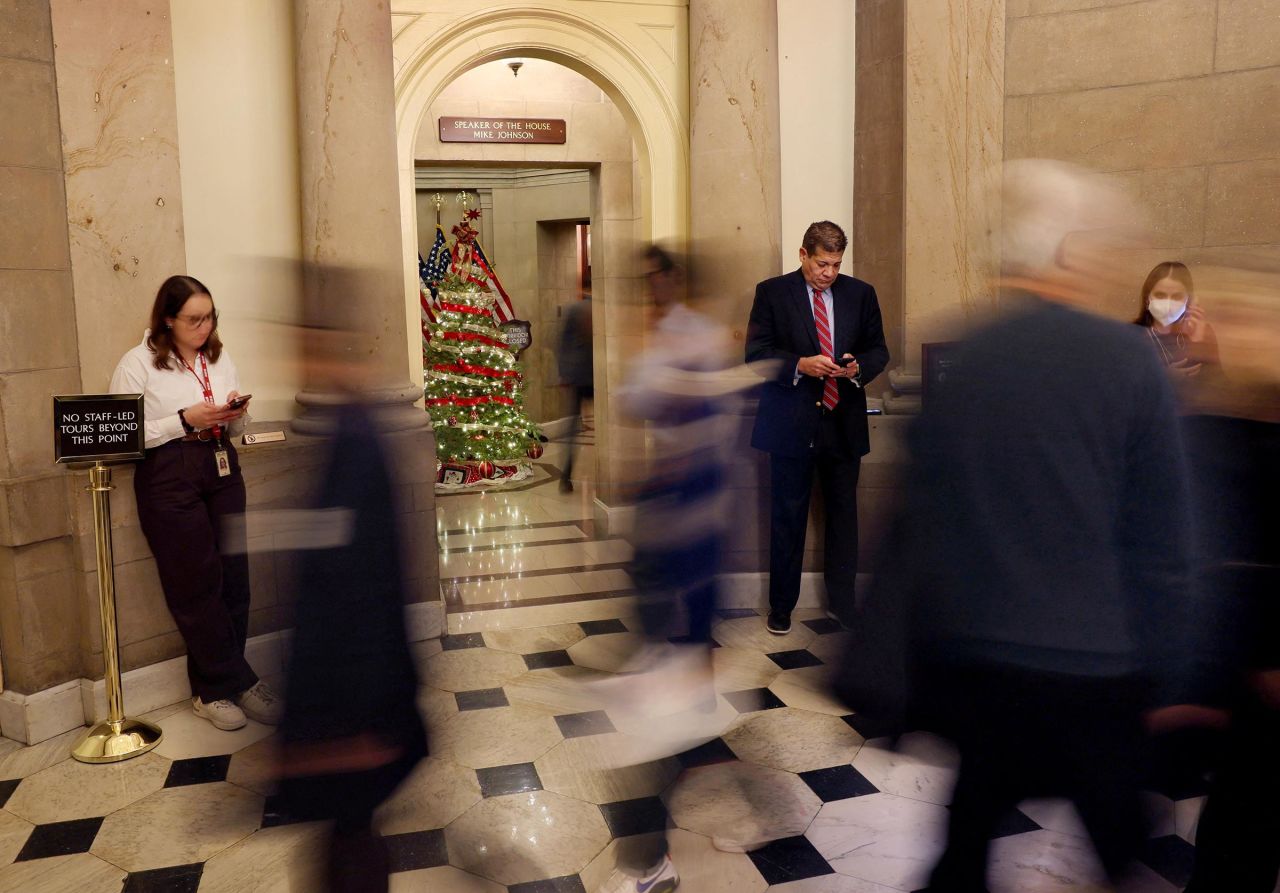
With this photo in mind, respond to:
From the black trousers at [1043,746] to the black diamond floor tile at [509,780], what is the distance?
1.97 meters

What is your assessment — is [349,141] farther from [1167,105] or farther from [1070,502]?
[1070,502]

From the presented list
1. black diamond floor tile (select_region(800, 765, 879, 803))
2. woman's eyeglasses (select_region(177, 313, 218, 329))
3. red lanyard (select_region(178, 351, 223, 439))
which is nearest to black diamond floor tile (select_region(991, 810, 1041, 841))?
black diamond floor tile (select_region(800, 765, 879, 803))

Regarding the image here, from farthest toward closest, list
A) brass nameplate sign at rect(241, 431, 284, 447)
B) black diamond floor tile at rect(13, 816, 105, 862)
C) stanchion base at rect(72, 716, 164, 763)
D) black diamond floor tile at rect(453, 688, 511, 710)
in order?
brass nameplate sign at rect(241, 431, 284, 447) < black diamond floor tile at rect(453, 688, 511, 710) < stanchion base at rect(72, 716, 164, 763) < black diamond floor tile at rect(13, 816, 105, 862)

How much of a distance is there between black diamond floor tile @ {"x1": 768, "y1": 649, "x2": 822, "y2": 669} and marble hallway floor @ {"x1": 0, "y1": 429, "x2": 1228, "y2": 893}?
0.05 ft

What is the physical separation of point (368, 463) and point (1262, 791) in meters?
2.11

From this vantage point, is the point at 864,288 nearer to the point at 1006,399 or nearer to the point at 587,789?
the point at 587,789

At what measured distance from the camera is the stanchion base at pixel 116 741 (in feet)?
13.1

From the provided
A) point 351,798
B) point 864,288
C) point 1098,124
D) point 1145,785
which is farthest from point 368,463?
point 1098,124

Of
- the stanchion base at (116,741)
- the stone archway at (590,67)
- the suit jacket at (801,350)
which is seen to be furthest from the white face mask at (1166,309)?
the stanchion base at (116,741)

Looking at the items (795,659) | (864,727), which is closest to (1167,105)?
(795,659)

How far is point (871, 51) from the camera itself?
5957mm

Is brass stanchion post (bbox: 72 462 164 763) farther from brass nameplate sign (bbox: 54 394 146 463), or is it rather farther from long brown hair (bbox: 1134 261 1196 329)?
long brown hair (bbox: 1134 261 1196 329)

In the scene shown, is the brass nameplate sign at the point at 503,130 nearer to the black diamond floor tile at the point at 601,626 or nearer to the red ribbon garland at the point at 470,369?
the red ribbon garland at the point at 470,369

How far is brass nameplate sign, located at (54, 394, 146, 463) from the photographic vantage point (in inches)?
152
